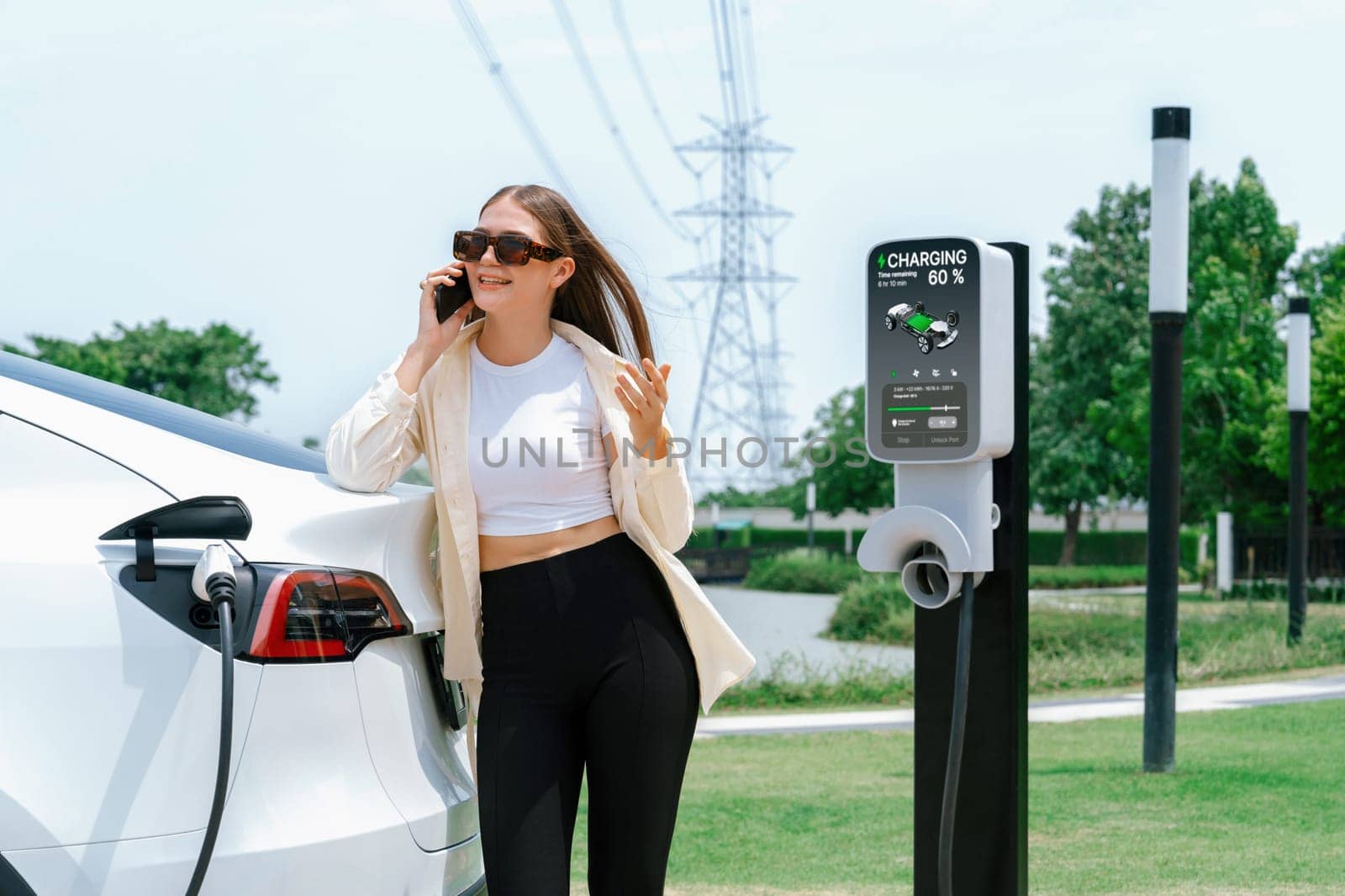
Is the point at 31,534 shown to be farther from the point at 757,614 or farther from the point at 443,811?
the point at 757,614

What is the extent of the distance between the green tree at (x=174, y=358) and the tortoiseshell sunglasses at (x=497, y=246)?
57.3 metres

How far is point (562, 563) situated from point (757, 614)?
76.6 ft

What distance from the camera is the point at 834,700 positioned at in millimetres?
12680

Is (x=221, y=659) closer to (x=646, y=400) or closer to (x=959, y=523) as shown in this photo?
(x=646, y=400)

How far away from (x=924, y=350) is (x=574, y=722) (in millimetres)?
1136

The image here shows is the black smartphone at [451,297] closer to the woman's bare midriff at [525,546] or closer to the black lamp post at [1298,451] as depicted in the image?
the woman's bare midriff at [525,546]

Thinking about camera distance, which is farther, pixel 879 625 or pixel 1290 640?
pixel 879 625

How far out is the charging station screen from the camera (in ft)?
10.6

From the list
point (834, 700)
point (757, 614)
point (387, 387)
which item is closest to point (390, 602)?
point (387, 387)

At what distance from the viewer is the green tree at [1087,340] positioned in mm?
44844

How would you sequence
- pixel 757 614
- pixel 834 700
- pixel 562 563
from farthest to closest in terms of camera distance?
pixel 757 614 < pixel 834 700 < pixel 562 563

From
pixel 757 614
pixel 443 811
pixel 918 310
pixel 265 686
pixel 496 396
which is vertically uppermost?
pixel 918 310

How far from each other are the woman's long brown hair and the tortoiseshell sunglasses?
0.12 m

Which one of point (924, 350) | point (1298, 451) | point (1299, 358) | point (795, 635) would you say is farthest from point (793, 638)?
point (924, 350)
